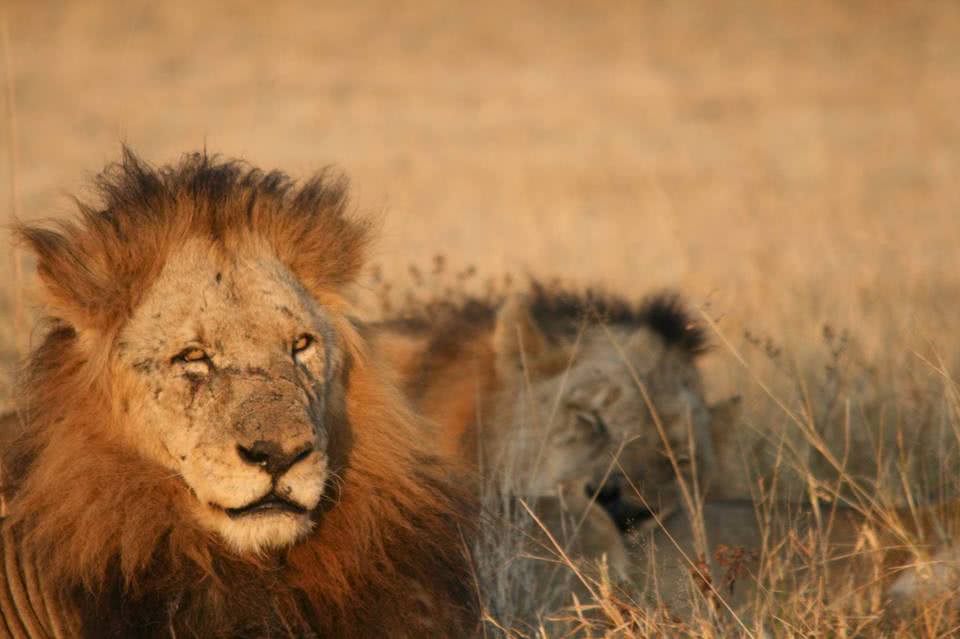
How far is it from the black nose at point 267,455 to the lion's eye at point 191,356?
1.00ft

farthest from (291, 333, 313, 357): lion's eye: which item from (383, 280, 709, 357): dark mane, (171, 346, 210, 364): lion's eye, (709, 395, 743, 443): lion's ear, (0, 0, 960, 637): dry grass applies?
(709, 395, 743, 443): lion's ear

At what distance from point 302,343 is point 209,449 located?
0.45 meters

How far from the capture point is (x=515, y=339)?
588 centimetres

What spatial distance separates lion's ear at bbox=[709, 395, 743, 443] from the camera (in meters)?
5.89

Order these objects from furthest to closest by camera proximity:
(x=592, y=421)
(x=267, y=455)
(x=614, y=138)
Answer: (x=614, y=138), (x=592, y=421), (x=267, y=455)

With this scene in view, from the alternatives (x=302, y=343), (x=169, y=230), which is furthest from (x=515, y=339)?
(x=169, y=230)

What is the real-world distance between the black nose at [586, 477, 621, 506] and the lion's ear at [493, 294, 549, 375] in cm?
71

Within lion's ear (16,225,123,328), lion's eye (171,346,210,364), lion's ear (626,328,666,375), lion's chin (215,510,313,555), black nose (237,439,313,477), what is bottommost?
lion's ear (626,328,666,375)

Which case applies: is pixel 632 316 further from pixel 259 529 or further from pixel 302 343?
pixel 259 529

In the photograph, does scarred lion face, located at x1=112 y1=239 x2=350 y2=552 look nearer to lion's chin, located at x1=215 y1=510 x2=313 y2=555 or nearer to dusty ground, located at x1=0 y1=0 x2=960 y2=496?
lion's chin, located at x1=215 y1=510 x2=313 y2=555

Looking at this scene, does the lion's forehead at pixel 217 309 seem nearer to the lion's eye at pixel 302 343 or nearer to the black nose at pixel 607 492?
the lion's eye at pixel 302 343

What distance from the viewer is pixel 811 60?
91.5ft

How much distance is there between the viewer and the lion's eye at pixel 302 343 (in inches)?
141

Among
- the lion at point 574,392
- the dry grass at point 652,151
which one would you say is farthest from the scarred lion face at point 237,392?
the lion at point 574,392
